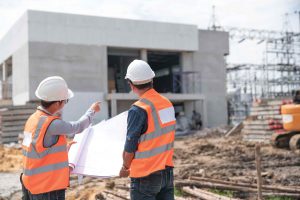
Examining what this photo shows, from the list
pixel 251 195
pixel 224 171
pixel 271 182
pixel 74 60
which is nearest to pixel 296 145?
pixel 224 171

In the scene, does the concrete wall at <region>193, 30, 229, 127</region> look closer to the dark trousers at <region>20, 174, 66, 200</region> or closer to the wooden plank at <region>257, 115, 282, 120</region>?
the wooden plank at <region>257, 115, 282, 120</region>

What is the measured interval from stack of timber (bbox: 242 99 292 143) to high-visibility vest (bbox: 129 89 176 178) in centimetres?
1320

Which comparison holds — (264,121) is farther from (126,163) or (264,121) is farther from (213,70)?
(126,163)

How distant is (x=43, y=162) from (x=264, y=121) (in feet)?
47.2

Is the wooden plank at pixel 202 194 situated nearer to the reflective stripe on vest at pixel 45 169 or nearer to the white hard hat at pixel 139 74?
the white hard hat at pixel 139 74

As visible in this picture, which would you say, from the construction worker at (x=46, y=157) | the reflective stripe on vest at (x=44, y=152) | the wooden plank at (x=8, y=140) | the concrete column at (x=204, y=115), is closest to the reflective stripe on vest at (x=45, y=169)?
the construction worker at (x=46, y=157)

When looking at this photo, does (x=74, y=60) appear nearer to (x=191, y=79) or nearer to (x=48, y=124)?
(x=191, y=79)

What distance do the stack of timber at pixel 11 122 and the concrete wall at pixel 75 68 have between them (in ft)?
10.9

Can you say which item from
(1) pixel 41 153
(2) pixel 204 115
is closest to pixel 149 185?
(1) pixel 41 153

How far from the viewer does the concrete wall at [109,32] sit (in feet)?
77.2

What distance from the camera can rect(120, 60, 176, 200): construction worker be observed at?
3365 millimetres

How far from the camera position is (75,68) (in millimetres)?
24828

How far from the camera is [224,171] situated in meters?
9.78

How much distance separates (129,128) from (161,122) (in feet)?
0.97
